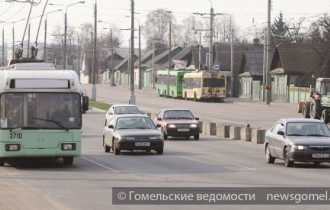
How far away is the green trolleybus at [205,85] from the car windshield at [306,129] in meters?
58.5

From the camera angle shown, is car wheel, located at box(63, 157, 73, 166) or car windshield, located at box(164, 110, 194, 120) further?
car windshield, located at box(164, 110, 194, 120)

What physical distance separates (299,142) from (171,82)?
72.3m

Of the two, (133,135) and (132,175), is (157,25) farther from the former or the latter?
(132,175)

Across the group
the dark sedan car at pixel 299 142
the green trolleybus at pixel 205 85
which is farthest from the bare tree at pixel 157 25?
the dark sedan car at pixel 299 142

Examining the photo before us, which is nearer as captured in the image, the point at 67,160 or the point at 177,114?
the point at 67,160

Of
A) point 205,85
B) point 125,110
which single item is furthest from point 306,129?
point 205,85

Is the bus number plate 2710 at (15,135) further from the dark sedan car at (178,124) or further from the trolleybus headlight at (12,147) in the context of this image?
the dark sedan car at (178,124)

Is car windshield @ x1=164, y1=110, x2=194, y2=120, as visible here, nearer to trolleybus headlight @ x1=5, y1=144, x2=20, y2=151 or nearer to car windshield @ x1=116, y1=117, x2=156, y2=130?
car windshield @ x1=116, y1=117, x2=156, y2=130

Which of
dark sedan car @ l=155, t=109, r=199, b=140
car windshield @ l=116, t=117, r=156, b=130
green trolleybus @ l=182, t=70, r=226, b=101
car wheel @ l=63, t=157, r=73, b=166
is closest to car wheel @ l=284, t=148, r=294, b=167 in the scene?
car wheel @ l=63, t=157, r=73, b=166

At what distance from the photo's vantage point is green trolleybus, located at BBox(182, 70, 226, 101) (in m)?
84.8

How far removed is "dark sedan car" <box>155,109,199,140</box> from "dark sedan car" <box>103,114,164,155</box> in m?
8.50

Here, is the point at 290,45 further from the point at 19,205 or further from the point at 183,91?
the point at 19,205

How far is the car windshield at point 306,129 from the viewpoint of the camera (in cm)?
2555

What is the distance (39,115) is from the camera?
23906 mm
